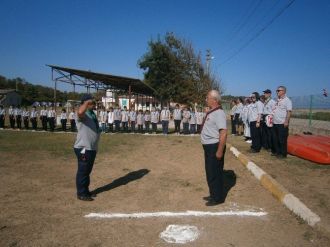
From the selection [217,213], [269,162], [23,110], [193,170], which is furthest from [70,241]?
[23,110]

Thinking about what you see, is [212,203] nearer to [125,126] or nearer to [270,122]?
[270,122]

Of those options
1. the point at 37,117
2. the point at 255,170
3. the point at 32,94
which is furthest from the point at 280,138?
the point at 32,94

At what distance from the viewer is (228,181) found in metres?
7.46

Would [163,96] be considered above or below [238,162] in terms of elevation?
above

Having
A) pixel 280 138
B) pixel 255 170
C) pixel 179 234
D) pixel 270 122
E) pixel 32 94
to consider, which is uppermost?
pixel 32 94

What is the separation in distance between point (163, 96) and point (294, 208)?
32.5m

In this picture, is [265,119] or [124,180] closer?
[124,180]

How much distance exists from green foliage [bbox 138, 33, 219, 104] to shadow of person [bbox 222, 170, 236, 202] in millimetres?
28114

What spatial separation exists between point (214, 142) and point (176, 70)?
31.8 meters

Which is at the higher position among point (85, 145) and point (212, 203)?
point (85, 145)

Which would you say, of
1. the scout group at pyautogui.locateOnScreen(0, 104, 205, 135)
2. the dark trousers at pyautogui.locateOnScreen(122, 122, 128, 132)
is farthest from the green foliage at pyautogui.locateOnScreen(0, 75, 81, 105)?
the dark trousers at pyautogui.locateOnScreen(122, 122, 128, 132)

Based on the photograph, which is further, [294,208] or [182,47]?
[182,47]

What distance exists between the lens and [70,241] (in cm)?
419

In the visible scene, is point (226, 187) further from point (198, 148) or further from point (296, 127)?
point (296, 127)
